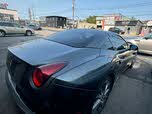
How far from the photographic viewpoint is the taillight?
153 centimetres

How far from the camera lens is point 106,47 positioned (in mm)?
2711

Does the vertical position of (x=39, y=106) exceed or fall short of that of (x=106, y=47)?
it falls short

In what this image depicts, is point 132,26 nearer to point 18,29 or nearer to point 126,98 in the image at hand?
point 18,29

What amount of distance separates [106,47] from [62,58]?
125 centimetres

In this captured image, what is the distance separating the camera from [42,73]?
1525 millimetres

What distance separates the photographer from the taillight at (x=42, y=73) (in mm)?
1527

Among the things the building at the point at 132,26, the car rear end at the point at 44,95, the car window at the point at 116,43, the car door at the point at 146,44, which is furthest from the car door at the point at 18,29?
the building at the point at 132,26

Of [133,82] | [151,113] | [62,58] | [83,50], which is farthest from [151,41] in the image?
[62,58]

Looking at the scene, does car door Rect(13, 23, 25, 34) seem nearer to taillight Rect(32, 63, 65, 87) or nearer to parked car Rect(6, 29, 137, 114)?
parked car Rect(6, 29, 137, 114)

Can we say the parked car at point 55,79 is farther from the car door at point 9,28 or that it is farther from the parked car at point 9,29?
the car door at point 9,28

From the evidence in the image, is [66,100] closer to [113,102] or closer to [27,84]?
[27,84]

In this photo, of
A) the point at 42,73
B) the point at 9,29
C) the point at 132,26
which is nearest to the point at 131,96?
the point at 42,73

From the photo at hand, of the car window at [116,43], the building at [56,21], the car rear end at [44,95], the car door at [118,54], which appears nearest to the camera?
the car rear end at [44,95]

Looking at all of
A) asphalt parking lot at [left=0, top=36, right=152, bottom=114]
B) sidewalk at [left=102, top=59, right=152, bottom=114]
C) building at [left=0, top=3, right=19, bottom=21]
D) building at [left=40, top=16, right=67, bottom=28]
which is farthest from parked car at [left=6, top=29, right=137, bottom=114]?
building at [left=40, top=16, right=67, bottom=28]
